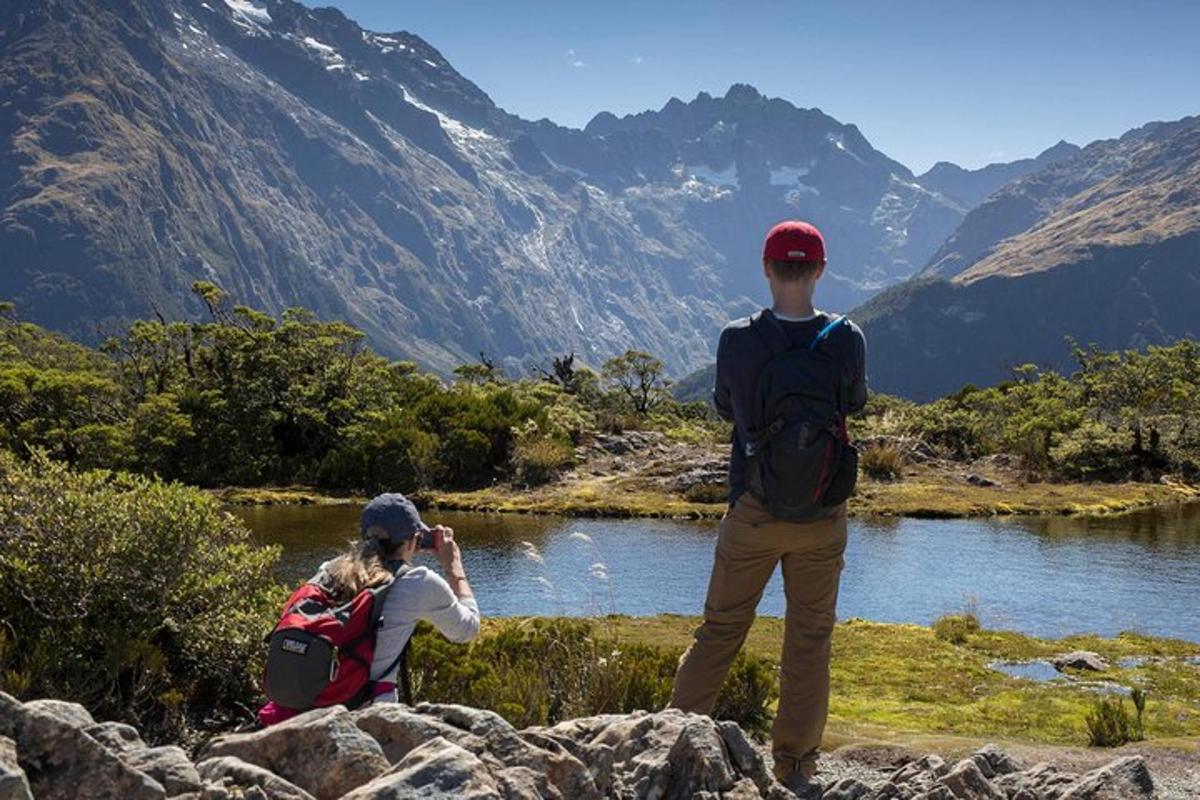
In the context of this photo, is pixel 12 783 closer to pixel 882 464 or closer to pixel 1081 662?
pixel 1081 662

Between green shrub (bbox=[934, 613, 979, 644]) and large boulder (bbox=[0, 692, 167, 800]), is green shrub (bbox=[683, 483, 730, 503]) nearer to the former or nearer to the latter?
green shrub (bbox=[934, 613, 979, 644])

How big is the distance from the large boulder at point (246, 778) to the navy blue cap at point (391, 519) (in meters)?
1.58

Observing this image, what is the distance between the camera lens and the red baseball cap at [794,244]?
570 centimetres

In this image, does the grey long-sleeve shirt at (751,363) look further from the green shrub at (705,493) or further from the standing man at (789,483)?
the green shrub at (705,493)

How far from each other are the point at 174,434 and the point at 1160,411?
39.9 meters

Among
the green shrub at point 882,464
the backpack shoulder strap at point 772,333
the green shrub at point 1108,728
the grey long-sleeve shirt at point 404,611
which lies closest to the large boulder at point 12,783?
the grey long-sleeve shirt at point 404,611

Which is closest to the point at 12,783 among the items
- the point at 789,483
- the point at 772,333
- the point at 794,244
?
the point at 789,483

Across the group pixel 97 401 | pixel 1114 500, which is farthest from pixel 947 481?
pixel 97 401

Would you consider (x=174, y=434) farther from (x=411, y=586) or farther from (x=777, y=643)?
(x=411, y=586)

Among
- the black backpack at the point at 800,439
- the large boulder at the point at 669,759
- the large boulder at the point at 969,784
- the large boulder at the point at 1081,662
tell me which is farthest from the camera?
the large boulder at the point at 1081,662

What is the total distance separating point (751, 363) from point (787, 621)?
4.85 ft

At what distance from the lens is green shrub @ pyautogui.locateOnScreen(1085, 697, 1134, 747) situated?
355 inches

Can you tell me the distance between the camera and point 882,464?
1688 inches

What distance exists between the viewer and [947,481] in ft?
139
